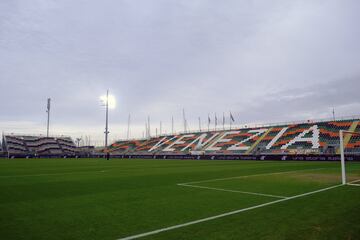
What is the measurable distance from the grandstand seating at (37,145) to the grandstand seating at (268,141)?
3072cm

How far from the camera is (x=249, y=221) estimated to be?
6.09 meters

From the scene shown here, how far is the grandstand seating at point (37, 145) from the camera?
89000 mm

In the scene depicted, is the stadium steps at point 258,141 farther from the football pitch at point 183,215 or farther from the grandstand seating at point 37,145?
the grandstand seating at point 37,145

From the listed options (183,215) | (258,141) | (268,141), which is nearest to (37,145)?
(258,141)

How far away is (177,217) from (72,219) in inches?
101

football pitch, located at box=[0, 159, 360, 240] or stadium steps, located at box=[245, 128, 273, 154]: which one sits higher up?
stadium steps, located at box=[245, 128, 273, 154]

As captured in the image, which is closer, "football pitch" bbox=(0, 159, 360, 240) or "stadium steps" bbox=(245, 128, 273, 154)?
"football pitch" bbox=(0, 159, 360, 240)

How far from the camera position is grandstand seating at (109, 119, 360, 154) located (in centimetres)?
4609

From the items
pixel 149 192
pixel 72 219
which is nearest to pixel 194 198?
pixel 149 192

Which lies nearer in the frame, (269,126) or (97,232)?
(97,232)

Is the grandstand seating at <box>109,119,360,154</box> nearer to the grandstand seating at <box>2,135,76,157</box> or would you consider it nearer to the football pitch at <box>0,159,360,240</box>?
the grandstand seating at <box>2,135,76,157</box>

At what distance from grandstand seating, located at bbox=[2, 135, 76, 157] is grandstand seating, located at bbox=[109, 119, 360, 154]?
101ft

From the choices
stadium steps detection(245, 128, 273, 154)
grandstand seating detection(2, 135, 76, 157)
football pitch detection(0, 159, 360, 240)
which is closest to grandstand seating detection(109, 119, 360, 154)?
stadium steps detection(245, 128, 273, 154)

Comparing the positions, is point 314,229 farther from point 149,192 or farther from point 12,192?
point 12,192
